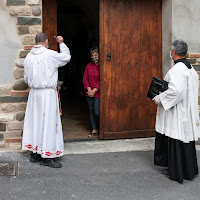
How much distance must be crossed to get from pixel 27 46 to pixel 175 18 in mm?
2443

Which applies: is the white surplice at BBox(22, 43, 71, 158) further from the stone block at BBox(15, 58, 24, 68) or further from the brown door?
the brown door

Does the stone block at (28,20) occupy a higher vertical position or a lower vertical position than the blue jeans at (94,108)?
higher

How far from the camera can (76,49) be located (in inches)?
505

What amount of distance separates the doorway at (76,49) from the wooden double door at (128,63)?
37.5 inches

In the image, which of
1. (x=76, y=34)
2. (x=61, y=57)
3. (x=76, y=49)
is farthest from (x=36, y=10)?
(x=76, y=49)

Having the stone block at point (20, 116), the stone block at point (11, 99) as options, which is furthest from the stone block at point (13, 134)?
the stone block at point (11, 99)

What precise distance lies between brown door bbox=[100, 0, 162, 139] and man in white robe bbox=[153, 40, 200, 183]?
5.68ft

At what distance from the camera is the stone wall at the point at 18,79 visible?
495 centimetres

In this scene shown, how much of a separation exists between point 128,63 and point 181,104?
1.96m

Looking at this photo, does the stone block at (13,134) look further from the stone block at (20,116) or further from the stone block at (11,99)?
the stone block at (11,99)

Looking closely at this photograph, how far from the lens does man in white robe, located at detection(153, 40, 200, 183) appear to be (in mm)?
3963

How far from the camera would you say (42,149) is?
4.48 metres

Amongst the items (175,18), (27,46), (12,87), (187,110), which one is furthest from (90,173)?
(175,18)

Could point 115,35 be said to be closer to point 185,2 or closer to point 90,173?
point 185,2
